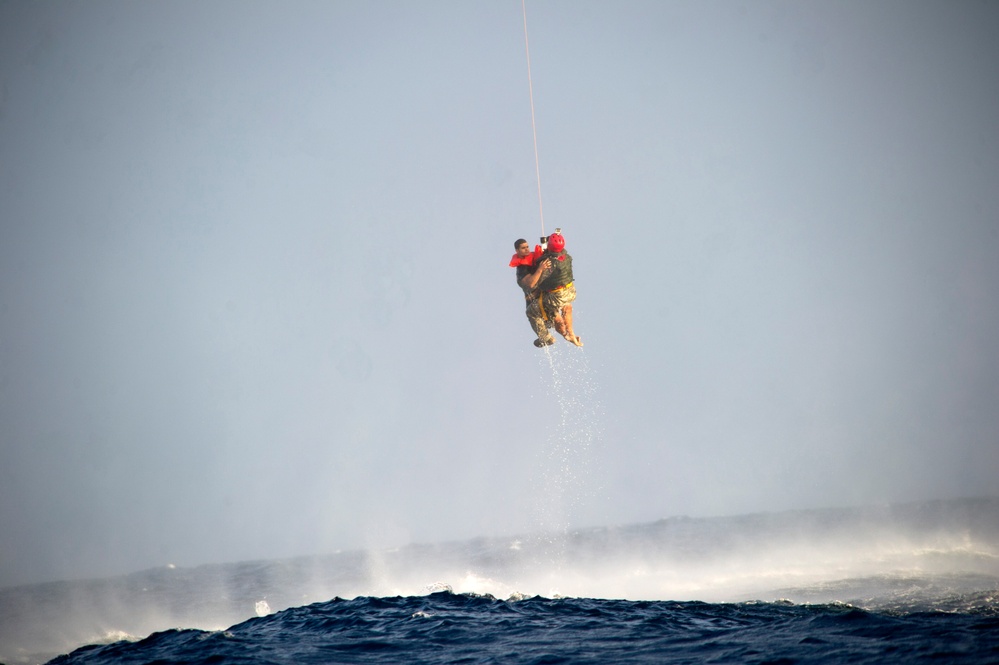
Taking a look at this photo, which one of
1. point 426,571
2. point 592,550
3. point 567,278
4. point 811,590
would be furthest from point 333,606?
point 592,550

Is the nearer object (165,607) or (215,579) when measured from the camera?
(165,607)

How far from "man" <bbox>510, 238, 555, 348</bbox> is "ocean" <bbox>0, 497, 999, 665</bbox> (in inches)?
413

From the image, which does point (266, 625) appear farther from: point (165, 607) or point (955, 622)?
point (165, 607)

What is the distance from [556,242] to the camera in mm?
22297

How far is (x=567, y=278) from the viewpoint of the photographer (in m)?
23.4

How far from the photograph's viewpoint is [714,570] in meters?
55.9

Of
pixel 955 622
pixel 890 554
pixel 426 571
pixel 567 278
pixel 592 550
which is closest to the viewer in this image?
pixel 955 622

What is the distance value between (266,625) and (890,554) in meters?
53.9

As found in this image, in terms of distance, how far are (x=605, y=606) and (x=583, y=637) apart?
17.2 feet

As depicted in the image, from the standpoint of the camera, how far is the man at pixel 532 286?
2294 centimetres

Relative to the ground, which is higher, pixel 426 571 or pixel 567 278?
pixel 567 278

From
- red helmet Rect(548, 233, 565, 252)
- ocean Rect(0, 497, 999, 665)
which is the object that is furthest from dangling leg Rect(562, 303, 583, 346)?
ocean Rect(0, 497, 999, 665)

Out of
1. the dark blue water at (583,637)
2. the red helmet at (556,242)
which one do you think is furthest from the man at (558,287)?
the dark blue water at (583,637)

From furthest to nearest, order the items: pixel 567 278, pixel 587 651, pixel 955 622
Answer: pixel 567 278, pixel 955 622, pixel 587 651
